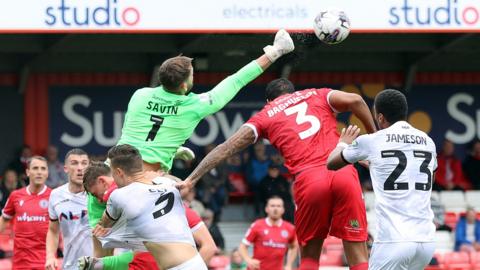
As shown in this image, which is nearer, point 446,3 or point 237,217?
point 446,3

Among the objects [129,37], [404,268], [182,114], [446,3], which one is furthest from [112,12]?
[404,268]

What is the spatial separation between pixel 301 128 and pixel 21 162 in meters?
10.1

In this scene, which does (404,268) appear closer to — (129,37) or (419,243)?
(419,243)

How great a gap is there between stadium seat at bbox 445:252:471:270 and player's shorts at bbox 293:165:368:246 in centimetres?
830

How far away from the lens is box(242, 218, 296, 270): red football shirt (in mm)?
16531

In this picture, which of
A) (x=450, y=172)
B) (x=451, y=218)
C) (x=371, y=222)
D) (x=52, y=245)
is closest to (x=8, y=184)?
(x=371, y=222)

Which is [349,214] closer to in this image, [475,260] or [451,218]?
[475,260]

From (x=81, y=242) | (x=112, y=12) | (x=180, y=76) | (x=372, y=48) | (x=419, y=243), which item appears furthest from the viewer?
(x=372, y=48)

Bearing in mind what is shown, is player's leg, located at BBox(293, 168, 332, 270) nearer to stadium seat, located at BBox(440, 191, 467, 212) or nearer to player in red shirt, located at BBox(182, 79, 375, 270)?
player in red shirt, located at BBox(182, 79, 375, 270)

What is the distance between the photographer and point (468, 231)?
1864cm

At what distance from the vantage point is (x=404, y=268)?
8.80 meters

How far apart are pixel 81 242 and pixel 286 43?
3.36 meters

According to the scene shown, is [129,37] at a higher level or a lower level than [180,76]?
higher

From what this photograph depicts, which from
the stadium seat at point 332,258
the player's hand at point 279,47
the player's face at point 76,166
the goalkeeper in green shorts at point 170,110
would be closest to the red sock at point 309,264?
the goalkeeper in green shorts at point 170,110
